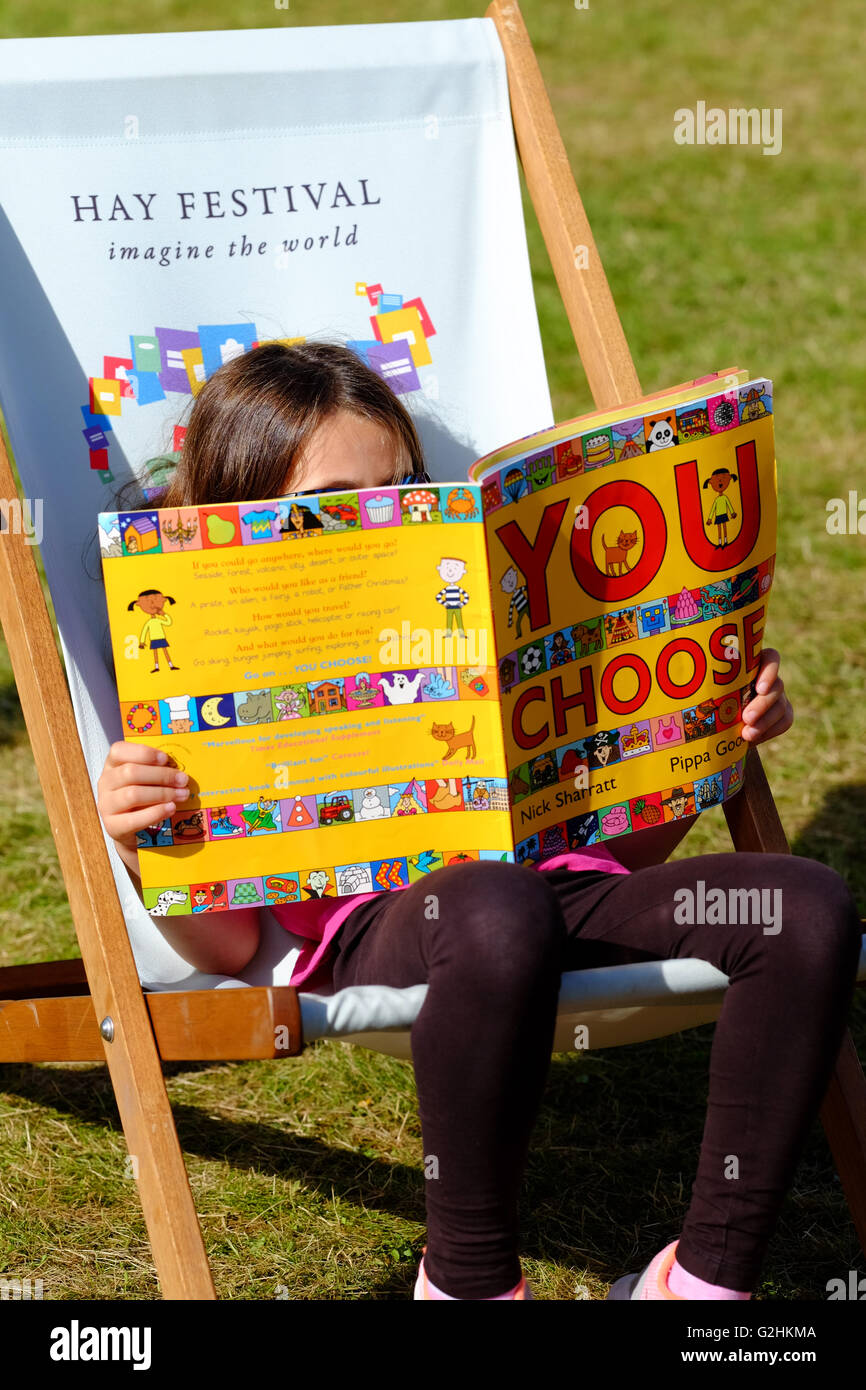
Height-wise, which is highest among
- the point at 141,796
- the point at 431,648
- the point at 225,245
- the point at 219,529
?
the point at 225,245

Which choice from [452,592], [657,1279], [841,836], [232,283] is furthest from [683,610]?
[841,836]

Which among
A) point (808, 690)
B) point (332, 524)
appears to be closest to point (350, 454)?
point (332, 524)

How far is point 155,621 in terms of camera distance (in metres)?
1.32

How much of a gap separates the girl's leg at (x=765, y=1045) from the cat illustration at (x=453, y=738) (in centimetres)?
27

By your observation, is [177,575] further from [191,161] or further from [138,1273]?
[138,1273]

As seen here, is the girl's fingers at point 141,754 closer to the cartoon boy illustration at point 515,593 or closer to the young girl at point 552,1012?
the young girl at point 552,1012

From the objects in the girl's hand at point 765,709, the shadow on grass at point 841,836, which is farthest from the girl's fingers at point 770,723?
the shadow on grass at point 841,836

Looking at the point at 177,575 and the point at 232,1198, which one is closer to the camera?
the point at 177,575

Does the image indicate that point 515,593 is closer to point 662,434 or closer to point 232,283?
point 662,434

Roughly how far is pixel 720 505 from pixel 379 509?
0.34 meters

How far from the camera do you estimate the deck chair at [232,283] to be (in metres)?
1.43

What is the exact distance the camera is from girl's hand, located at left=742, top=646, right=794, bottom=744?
1488 mm

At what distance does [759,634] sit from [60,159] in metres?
0.95

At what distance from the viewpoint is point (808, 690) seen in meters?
2.79
